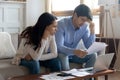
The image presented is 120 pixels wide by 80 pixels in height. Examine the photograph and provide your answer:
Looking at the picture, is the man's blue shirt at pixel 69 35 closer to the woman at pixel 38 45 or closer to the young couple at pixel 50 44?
the young couple at pixel 50 44

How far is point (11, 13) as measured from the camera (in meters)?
5.39

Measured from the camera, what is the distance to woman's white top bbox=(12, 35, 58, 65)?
241 cm

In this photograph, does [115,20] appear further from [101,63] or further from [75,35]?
[101,63]

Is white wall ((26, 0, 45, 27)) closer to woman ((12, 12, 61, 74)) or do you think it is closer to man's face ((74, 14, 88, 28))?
man's face ((74, 14, 88, 28))

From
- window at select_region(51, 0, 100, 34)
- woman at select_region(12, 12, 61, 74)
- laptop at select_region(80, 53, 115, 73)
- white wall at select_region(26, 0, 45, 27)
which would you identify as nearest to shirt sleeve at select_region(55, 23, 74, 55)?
woman at select_region(12, 12, 61, 74)

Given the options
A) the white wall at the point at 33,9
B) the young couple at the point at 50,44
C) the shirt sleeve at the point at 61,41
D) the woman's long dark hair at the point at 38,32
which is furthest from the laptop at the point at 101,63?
the white wall at the point at 33,9

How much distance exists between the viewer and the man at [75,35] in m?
2.54

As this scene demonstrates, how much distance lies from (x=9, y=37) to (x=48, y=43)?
0.78m

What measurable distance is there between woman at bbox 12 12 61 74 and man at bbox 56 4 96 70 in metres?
0.13

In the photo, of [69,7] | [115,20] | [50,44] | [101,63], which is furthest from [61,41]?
[69,7]

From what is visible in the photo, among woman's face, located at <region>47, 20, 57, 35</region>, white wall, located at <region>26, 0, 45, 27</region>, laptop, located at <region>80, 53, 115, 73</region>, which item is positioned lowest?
laptop, located at <region>80, 53, 115, 73</region>

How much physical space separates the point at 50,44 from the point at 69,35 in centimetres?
32

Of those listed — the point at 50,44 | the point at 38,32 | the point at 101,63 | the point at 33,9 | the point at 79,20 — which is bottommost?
the point at 101,63

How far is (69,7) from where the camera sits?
5426mm
